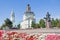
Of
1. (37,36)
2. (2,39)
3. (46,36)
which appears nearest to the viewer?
(46,36)

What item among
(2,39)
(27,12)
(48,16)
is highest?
(27,12)

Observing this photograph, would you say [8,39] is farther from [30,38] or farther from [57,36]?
[57,36]

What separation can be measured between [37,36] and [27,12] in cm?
10392

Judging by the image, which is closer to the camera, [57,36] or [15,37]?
[57,36]

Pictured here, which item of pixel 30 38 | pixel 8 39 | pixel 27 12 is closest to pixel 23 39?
pixel 30 38

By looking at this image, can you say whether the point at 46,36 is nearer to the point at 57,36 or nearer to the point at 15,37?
the point at 57,36

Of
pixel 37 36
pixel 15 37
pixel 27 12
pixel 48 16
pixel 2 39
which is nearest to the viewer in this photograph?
pixel 37 36

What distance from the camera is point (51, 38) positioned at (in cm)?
237

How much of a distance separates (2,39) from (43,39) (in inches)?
37.9

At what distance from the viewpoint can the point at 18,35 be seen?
3.06 meters

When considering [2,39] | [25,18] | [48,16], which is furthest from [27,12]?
[2,39]

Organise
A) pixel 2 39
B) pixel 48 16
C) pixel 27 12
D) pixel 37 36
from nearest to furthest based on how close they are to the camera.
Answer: pixel 37 36 → pixel 2 39 → pixel 48 16 → pixel 27 12

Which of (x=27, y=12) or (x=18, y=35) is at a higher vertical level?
(x=27, y=12)

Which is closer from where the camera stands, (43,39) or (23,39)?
(43,39)
